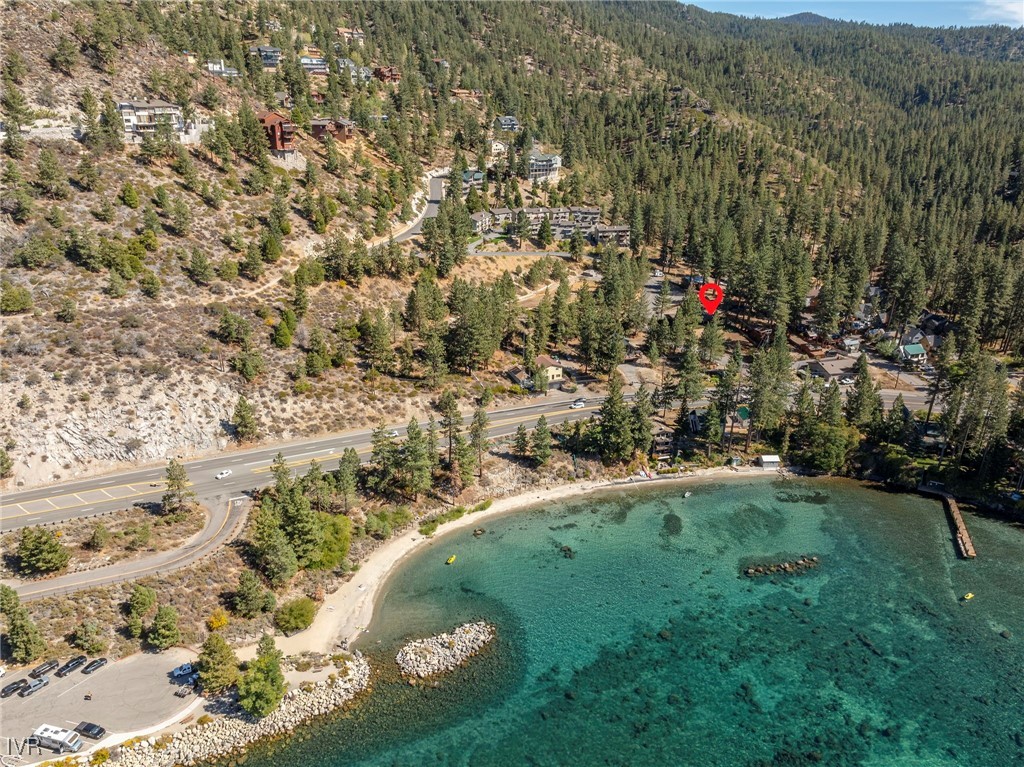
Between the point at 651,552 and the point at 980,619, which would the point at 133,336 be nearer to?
the point at 651,552

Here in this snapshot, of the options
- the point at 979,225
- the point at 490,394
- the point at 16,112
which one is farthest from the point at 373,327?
the point at 979,225

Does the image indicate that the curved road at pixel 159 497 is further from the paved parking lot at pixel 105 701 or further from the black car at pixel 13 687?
the paved parking lot at pixel 105 701

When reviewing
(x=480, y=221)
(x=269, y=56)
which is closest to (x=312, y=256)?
(x=480, y=221)

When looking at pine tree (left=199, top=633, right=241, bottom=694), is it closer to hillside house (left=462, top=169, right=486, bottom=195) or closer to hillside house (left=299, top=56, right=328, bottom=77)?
hillside house (left=462, top=169, right=486, bottom=195)

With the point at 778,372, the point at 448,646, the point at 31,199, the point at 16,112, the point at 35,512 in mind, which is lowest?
the point at 448,646

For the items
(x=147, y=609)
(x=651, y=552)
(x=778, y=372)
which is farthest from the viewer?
(x=778, y=372)

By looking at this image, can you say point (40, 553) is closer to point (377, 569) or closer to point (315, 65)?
point (377, 569)
